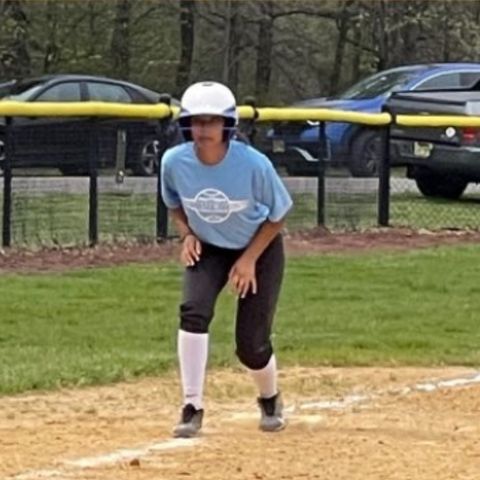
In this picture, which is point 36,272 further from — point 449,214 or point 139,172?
point 449,214

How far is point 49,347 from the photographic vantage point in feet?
36.0

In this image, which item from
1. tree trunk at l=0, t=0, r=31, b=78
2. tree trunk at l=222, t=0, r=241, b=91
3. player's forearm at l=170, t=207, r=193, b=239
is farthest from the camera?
tree trunk at l=222, t=0, r=241, b=91

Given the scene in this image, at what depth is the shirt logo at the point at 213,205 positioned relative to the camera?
773cm

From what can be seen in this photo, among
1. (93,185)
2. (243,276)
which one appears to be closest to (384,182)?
(93,185)

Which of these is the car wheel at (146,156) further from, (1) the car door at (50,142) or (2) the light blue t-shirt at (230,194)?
(2) the light blue t-shirt at (230,194)

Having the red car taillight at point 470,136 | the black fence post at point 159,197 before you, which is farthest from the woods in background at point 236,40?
the black fence post at point 159,197

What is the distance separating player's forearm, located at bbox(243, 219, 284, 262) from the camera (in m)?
7.75

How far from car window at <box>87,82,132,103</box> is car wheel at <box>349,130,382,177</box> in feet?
21.9

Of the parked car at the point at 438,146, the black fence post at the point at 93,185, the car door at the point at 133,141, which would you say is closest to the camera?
the black fence post at the point at 93,185

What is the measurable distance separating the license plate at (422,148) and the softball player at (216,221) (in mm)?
12884

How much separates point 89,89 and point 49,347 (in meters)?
14.3

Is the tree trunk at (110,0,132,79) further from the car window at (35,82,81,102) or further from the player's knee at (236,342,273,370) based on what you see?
the player's knee at (236,342,273,370)

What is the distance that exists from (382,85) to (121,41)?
649 inches

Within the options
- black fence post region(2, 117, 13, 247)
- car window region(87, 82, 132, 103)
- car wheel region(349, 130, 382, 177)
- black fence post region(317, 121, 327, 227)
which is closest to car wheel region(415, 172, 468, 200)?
car wheel region(349, 130, 382, 177)
